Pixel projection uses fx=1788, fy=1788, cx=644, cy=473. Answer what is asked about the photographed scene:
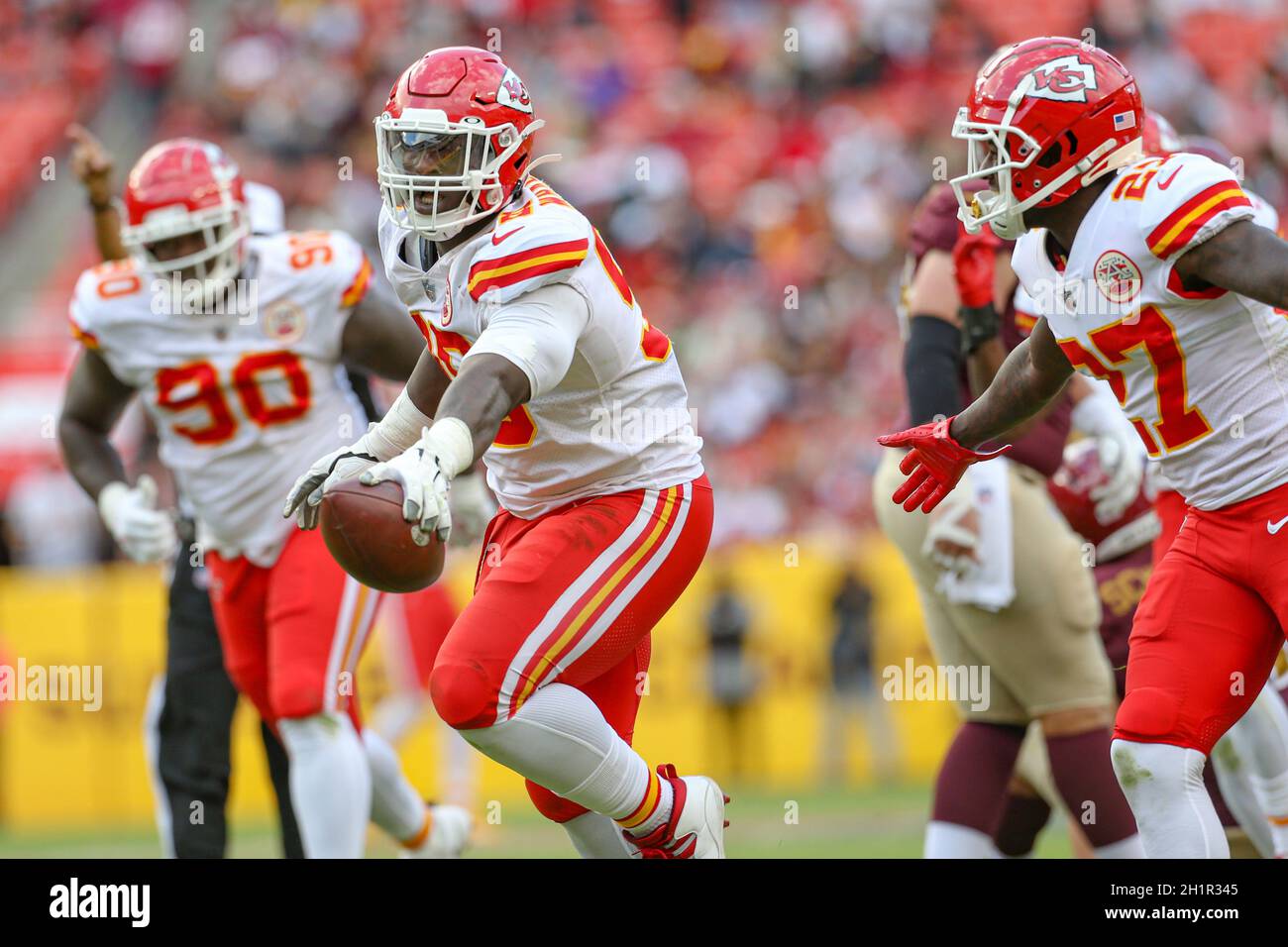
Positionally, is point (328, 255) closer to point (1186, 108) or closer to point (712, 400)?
point (712, 400)

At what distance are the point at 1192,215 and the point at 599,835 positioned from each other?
5.70 feet

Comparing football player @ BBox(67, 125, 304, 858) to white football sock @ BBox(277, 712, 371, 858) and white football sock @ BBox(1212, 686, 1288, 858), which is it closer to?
white football sock @ BBox(277, 712, 371, 858)

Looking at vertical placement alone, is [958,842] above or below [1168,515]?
below

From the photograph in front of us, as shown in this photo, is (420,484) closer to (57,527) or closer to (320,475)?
(320,475)

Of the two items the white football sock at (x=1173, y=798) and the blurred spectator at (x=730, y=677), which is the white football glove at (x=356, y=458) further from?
the blurred spectator at (x=730, y=677)

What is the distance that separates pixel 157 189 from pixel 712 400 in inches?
288

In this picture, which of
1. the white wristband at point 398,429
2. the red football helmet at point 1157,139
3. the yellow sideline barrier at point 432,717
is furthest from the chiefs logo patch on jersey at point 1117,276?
the yellow sideline barrier at point 432,717

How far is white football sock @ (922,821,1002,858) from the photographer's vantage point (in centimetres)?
443

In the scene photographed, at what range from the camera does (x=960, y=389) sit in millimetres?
4566

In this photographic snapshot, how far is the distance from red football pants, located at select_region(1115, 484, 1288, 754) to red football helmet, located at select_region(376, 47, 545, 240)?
5.23 ft

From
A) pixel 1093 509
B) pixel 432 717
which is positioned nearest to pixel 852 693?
pixel 432 717

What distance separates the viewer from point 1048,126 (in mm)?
3545

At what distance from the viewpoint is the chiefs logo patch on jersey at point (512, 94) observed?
3713 mm

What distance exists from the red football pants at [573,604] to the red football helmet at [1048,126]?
92cm
